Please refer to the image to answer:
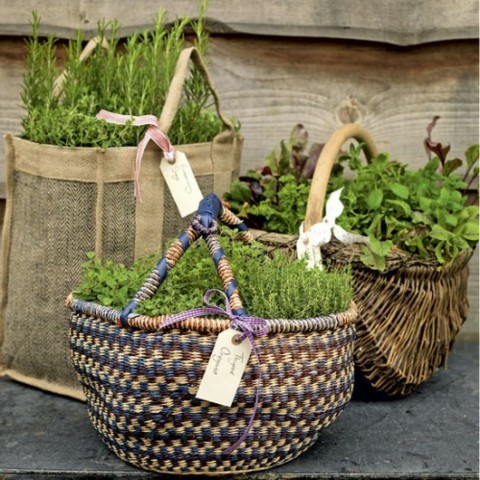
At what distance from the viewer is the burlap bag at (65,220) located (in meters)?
1.93

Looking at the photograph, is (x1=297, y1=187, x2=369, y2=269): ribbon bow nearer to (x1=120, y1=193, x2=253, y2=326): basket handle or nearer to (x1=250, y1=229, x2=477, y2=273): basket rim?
(x1=250, y1=229, x2=477, y2=273): basket rim

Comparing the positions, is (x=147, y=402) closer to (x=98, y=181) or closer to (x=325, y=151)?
(x=98, y=181)

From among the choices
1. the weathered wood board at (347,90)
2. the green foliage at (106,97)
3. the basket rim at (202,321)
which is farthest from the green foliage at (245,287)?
the weathered wood board at (347,90)

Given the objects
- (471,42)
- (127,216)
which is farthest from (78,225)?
(471,42)

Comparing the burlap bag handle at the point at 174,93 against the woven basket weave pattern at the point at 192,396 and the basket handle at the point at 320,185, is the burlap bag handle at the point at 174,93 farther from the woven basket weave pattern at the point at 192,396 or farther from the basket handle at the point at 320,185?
the woven basket weave pattern at the point at 192,396

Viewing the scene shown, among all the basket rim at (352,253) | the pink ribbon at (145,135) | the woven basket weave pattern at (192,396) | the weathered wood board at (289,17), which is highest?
the weathered wood board at (289,17)

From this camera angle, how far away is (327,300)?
1613 mm

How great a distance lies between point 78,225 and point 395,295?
731mm

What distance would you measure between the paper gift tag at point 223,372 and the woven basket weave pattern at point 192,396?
0.07 feet

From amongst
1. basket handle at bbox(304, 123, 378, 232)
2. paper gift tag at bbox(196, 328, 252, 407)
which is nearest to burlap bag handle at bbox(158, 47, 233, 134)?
basket handle at bbox(304, 123, 378, 232)

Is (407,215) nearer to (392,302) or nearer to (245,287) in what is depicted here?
(392,302)

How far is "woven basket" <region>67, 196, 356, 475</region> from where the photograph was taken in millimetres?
1502

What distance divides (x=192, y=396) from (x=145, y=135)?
0.65 m

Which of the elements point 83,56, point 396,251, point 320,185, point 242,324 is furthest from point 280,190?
point 242,324
